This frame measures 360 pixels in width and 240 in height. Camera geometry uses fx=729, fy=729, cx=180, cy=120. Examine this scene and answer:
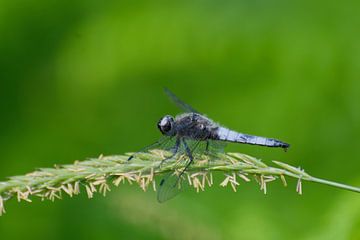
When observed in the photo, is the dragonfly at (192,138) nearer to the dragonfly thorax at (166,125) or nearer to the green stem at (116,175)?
the dragonfly thorax at (166,125)

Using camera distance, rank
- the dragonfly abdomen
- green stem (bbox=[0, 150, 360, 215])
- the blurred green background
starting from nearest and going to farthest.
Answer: green stem (bbox=[0, 150, 360, 215])
the dragonfly abdomen
the blurred green background

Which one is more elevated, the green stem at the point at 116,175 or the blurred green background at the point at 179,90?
the blurred green background at the point at 179,90

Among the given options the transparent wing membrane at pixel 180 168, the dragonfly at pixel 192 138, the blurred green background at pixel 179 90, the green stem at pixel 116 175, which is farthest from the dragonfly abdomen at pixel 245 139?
the green stem at pixel 116 175

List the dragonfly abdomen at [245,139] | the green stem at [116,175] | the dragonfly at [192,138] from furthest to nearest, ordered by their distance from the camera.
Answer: the dragonfly abdomen at [245,139] < the dragonfly at [192,138] < the green stem at [116,175]

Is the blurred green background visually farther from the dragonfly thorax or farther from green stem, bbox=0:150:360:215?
green stem, bbox=0:150:360:215

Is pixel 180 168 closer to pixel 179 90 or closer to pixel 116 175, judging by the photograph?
pixel 116 175

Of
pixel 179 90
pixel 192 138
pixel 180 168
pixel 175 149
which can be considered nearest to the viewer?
pixel 180 168

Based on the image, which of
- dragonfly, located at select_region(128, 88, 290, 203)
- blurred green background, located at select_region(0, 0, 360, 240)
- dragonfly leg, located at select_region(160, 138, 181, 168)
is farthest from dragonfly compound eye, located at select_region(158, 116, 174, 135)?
blurred green background, located at select_region(0, 0, 360, 240)

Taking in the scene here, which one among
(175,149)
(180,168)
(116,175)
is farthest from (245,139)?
(116,175)
